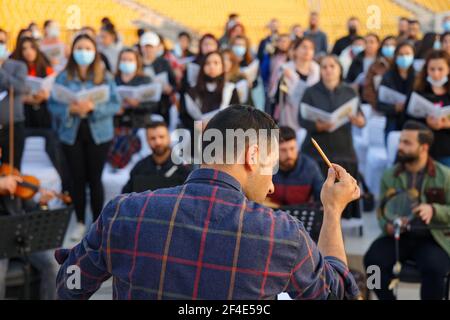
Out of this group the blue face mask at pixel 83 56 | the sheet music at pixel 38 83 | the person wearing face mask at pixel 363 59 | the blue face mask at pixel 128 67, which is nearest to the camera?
the blue face mask at pixel 83 56

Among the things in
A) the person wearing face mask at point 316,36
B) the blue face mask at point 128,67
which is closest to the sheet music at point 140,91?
the blue face mask at point 128,67

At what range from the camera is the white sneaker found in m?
6.51

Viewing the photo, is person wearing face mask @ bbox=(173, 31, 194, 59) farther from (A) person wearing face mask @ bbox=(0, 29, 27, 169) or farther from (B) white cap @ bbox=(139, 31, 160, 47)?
(A) person wearing face mask @ bbox=(0, 29, 27, 169)

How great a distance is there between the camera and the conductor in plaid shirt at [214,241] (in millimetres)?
1833

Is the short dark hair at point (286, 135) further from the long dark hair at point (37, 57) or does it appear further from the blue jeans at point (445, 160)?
the long dark hair at point (37, 57)

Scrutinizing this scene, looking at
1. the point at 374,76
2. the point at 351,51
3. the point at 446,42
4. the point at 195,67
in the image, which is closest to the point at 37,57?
the point at 195,67

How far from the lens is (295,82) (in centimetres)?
750

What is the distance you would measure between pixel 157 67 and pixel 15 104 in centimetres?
263

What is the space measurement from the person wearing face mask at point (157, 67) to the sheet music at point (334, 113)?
95.8 inches

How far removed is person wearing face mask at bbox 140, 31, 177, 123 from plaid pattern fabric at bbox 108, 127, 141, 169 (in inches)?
51.4

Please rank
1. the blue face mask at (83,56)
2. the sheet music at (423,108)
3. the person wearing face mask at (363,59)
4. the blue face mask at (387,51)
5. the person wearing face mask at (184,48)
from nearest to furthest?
the sheet music at (423,108) < the blue face mask at (83,56) < the blue face mask at (387,51) < the person wearing face mask at (363,59) < the person wearing face mask at (184,48)

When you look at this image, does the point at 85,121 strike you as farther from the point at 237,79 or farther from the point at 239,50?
the point at 239,50
